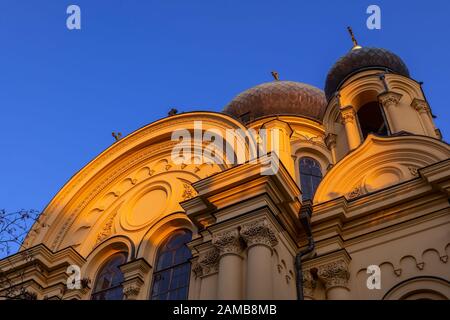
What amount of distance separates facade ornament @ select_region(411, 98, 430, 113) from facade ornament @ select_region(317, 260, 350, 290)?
647cm

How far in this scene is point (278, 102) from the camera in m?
22.1

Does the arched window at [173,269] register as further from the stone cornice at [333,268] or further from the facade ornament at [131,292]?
the stone cornice at [333,268]

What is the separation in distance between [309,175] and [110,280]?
788 cm

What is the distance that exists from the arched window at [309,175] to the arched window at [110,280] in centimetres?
616

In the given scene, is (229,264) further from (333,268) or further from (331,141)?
(331,141)

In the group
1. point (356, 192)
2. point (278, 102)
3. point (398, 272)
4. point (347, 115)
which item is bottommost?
point (398, 272)

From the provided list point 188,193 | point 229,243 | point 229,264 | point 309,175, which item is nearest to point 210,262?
point 229,243

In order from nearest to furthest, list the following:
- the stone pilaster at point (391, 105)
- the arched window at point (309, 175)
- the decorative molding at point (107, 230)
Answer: the decorative molding at point (107, 230), the stone pilaster at point (391, 105), the arched window at point (309, 175)

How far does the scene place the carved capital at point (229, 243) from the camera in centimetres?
1038

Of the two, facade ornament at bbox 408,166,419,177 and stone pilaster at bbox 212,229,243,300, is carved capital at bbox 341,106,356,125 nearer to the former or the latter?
facade ornament at bbox 408,166,419,177

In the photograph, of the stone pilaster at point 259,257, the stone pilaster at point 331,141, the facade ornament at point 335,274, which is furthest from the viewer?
the stone pilaster at point 331,141

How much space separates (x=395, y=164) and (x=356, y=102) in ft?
13.3

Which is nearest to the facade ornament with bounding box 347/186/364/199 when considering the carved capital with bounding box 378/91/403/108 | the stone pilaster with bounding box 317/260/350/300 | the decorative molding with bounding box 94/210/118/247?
the stone pilaster with bounding box 317/260/350/300

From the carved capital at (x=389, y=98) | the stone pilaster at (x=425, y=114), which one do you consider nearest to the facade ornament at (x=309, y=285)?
the stone pilaster at (x=425, y=114)
